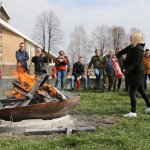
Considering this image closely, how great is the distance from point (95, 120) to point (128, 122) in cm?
84

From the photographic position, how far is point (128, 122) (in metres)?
8.58

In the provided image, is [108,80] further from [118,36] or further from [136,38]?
[118,36]

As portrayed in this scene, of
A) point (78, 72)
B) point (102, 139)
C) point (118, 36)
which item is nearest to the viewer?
point (102, 139)

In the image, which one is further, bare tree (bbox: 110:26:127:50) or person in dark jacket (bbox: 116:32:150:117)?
bare tree (bbox: 110:26:127:50)

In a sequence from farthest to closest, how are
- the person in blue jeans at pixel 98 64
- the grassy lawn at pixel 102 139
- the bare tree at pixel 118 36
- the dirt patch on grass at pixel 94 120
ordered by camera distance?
the bare tree at pixel 118 36, the person in blue jeans at pixel 98 64, the dirt patch on grass at pixel 94 120, the grassy lawn at pixel 102 139

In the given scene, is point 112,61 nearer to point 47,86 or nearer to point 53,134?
point 47,86

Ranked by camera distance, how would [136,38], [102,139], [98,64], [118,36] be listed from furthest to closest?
[118,36], [98,64], [136,38], [102,139]

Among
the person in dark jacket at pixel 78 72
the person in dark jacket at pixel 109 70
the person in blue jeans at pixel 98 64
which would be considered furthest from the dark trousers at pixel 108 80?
the person in dark jacket at pixel 78 72

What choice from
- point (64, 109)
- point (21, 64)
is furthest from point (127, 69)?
point (21, 64)

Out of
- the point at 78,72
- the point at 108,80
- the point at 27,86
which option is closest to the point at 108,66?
the point at 108,80

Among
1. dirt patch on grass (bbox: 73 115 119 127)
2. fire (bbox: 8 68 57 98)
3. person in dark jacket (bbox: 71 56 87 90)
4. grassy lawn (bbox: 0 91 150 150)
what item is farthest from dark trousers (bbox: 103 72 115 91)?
fire (bbox: 8 68 57 98)

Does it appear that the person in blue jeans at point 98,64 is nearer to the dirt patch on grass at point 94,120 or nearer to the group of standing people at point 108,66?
the group of standing people at point 108,66

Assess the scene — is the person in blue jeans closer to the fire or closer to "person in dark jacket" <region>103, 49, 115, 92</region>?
"person in dark jacket" <region>103, 49, 115, 92</region>

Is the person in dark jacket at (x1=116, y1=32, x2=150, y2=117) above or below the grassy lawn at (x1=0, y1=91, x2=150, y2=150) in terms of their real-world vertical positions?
above
